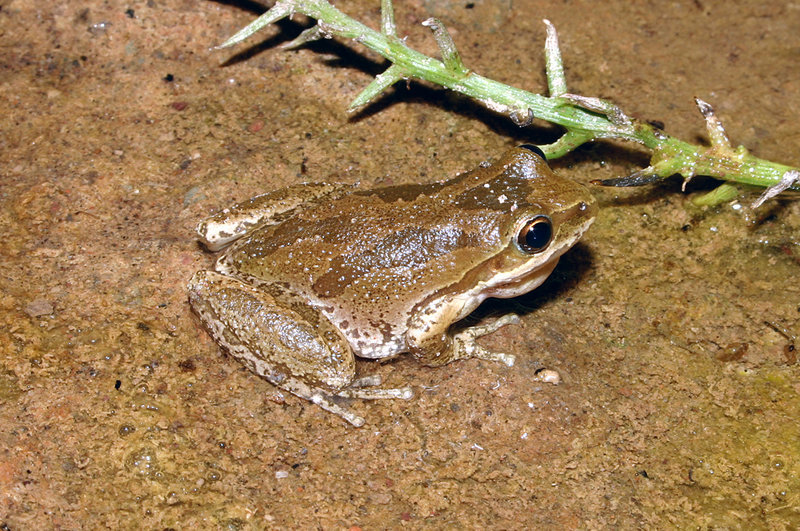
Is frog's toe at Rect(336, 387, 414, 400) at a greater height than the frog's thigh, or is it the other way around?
the frog's thigh

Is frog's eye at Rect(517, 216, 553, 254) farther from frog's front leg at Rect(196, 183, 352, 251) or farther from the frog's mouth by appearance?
frog's front leg at Rect(196, 183, 352, 251)

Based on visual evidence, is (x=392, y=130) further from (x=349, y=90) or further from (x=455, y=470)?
(x=455, y=470)

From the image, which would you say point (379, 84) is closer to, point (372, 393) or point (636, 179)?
point (636, 179)

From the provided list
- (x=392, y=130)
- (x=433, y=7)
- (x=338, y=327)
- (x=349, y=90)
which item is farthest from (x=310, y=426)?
(x=433, y=7)

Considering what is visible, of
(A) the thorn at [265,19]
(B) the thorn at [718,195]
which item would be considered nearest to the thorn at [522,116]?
(B) the thorn at [718,195]

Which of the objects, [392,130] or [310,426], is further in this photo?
[392,130]

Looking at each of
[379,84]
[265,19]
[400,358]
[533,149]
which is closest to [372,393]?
[400,358]

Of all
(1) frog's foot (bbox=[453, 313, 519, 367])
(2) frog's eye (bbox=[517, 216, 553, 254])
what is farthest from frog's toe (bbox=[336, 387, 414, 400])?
(2) frog's eye (bbox=[517, 216, 553, 254])
